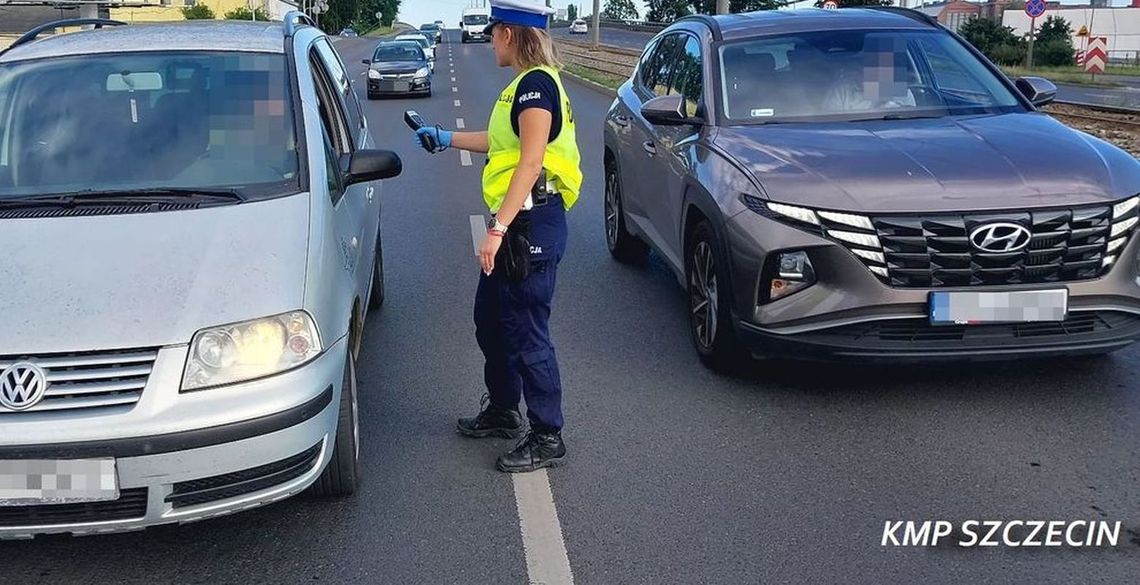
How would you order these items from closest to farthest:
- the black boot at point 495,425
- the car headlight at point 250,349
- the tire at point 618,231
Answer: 1. the car headlight at point 250,349
2. the black boot at point 495,425
3. the tire at point 618,231

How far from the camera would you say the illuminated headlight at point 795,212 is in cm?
455

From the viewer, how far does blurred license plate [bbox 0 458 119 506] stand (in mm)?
3084

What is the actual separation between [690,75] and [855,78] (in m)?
0.97

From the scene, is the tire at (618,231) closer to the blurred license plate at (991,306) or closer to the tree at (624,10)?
the blurred license plate at (991,306)

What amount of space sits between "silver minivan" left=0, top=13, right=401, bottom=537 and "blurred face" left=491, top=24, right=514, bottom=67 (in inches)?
32.6

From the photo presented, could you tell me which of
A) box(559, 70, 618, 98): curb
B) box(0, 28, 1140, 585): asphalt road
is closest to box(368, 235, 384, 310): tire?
box(0, 28, 1140, 585): asphalt road

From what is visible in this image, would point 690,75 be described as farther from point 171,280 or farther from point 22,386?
point 22,386

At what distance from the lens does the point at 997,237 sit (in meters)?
4.38

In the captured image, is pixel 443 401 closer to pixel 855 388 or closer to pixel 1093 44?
pixel 855 388

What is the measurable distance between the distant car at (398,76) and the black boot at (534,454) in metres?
22.2

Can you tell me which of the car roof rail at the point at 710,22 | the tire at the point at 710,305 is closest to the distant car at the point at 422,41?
the car roof rail at the point at 710,22

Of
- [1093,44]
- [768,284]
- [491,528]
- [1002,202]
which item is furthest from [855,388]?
[1093,44]

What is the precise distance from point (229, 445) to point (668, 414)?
215 cm

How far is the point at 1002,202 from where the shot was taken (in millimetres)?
4422
